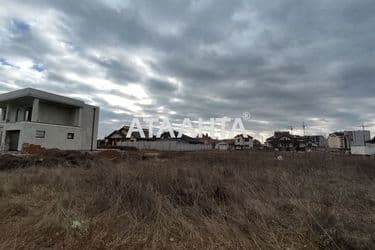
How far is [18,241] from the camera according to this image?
3.09 meters

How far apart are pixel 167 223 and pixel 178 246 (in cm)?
69

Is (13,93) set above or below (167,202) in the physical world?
above

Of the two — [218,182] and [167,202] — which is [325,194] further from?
[167,202]

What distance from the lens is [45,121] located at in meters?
26.2

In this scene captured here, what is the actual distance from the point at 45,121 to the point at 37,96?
408 cm

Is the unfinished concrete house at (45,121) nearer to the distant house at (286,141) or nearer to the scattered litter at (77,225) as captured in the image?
the scattered litter at (77,225)

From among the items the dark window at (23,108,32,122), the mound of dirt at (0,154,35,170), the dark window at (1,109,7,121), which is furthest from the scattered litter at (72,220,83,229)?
the dark window at (1,109,7,121)

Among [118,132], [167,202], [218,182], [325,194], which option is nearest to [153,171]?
[218,182]

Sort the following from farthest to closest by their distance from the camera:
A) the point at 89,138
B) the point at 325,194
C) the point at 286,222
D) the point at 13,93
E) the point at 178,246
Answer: the point at 89,138
the point at 13,93
the point at 325,194
the point at 286,222
the point at 178,246

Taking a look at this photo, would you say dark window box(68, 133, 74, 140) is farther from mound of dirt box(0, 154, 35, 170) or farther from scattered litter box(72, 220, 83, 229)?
scattered litter box(72, 220, 83, 229)

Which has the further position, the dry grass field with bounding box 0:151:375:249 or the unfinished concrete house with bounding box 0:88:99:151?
the unfinished concrete house with bounding box 0:88:99:151

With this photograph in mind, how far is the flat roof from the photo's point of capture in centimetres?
2270

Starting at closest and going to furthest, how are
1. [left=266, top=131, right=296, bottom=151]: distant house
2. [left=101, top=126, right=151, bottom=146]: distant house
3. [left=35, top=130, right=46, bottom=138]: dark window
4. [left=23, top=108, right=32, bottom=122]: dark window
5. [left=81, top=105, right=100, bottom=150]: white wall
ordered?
[left=35, top=130, right=46, bottom=138]: dark window < [left=23, top=108, right=32, bottom=122]: dark window < [left=81, top=105, right=100, bottom=150]: white wall < [left=101, top=126, right=151, bottom=146]: distant house < [left=266, top=131, right=296, bottom=151]: distant house

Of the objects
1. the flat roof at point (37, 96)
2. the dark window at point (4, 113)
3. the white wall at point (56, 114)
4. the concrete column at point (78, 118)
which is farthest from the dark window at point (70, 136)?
the dark window at point (4, 113)
